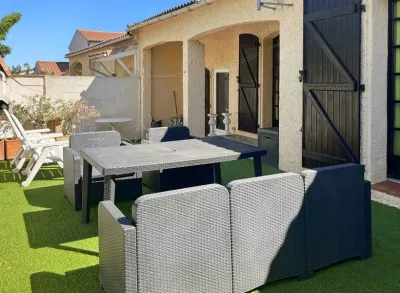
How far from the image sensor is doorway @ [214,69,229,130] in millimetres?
14398

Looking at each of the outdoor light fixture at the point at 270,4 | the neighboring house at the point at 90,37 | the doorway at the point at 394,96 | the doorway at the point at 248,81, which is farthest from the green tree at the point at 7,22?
the neighboring house at the point at 90,37

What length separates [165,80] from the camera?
15383mm

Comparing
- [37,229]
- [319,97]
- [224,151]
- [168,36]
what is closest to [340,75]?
[319,97]

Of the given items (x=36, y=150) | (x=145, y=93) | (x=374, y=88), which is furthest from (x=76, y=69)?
(x=374, y=88)

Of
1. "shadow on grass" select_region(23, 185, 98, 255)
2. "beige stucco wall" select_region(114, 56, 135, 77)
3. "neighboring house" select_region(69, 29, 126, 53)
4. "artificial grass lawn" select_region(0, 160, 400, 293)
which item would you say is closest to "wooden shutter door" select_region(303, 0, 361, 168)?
"artificial grass lawn" select_region(0, 160, 400, 293)

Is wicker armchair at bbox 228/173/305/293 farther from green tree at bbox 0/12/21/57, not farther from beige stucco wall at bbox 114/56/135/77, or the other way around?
beige stucco wall at bbox 114/56/135/77

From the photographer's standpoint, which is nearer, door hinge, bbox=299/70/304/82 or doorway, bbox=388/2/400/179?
doorway, bbox=388/2/400/179

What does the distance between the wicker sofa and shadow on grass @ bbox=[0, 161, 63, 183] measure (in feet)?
18.0

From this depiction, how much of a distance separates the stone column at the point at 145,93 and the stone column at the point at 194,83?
7.66 ft

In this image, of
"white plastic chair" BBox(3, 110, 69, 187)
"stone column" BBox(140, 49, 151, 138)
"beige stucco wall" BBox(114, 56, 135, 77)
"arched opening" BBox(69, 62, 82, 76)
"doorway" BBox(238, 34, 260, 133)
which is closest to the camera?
"white plastic chair" BBox(3, 110, 69, 187)

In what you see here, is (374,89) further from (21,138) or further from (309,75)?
(21,138)

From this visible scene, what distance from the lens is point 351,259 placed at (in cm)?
453

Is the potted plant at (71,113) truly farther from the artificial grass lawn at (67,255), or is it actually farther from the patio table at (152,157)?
the patio table at (152,157)

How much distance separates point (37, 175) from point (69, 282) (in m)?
5.44
